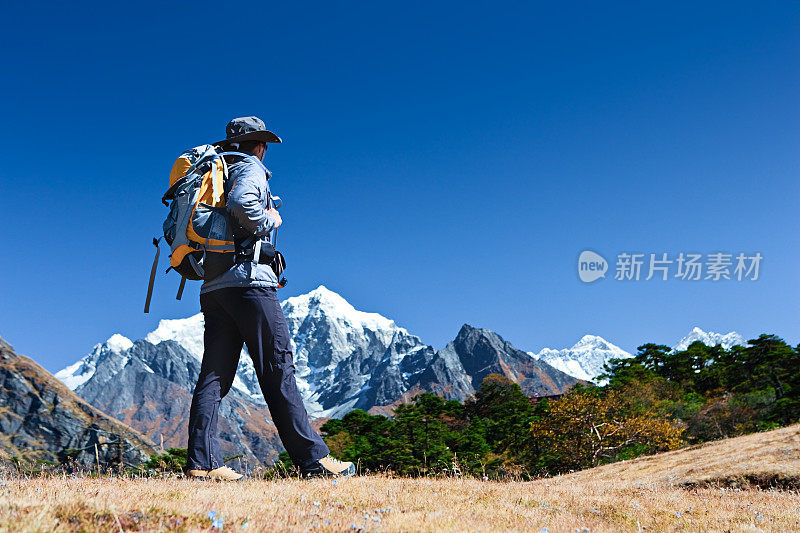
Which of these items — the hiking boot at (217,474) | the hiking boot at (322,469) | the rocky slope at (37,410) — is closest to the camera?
the hiking boot at (217,474)

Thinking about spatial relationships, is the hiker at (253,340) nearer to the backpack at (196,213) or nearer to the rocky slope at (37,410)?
the backpack at (196,213)

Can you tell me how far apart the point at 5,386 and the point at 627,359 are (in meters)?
110

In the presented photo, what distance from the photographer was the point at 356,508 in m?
3.81

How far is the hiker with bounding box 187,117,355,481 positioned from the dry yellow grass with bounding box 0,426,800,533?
0.31 m

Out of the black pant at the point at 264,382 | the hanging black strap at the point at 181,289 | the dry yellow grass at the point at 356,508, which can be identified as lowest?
the dry yellow grass at the point at 356,508

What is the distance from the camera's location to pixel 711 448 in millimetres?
12172

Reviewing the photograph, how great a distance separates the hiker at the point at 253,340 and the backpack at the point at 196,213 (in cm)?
9

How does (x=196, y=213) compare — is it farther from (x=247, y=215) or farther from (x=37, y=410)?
(x=37, y=410)

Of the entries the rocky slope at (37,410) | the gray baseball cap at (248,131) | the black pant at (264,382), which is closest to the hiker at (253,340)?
the black pant at (264,382)

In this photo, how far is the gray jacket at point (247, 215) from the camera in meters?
4.82

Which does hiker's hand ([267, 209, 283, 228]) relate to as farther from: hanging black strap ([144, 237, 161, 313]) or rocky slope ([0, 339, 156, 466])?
rocky slope ([0, 339, 156, 466])

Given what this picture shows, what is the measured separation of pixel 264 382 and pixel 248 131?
2397 mm

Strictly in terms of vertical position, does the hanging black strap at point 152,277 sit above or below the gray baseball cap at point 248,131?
below

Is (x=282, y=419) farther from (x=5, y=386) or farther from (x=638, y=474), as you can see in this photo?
(x=5, y=386)
